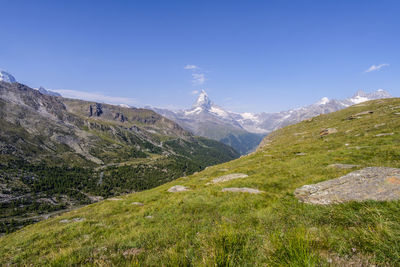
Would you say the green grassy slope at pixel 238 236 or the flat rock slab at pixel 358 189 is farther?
the flat rock slab at pixel 358 189

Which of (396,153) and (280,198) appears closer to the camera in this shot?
(280,198)

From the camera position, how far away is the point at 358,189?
30.8 ft

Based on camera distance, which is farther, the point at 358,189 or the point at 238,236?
the point at 358,189

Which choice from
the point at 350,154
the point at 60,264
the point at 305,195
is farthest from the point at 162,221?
the point at 350,154

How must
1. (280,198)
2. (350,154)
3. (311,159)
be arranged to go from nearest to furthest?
(280,198) → (350,154) → (311,159)

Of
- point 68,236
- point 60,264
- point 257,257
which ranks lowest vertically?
point 68,236

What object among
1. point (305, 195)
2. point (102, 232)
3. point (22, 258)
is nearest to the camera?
point (22, 258)

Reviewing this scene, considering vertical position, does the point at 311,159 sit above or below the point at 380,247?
below

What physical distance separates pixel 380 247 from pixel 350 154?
2235cm

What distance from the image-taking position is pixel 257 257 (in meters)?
4.24

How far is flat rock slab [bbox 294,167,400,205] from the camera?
327 inches

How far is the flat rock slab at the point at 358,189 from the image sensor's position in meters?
8.30

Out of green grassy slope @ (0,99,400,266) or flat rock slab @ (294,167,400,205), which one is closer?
green grassy slope @ (0,99,400,266)

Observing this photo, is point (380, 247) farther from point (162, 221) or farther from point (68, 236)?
point (68, 236)
